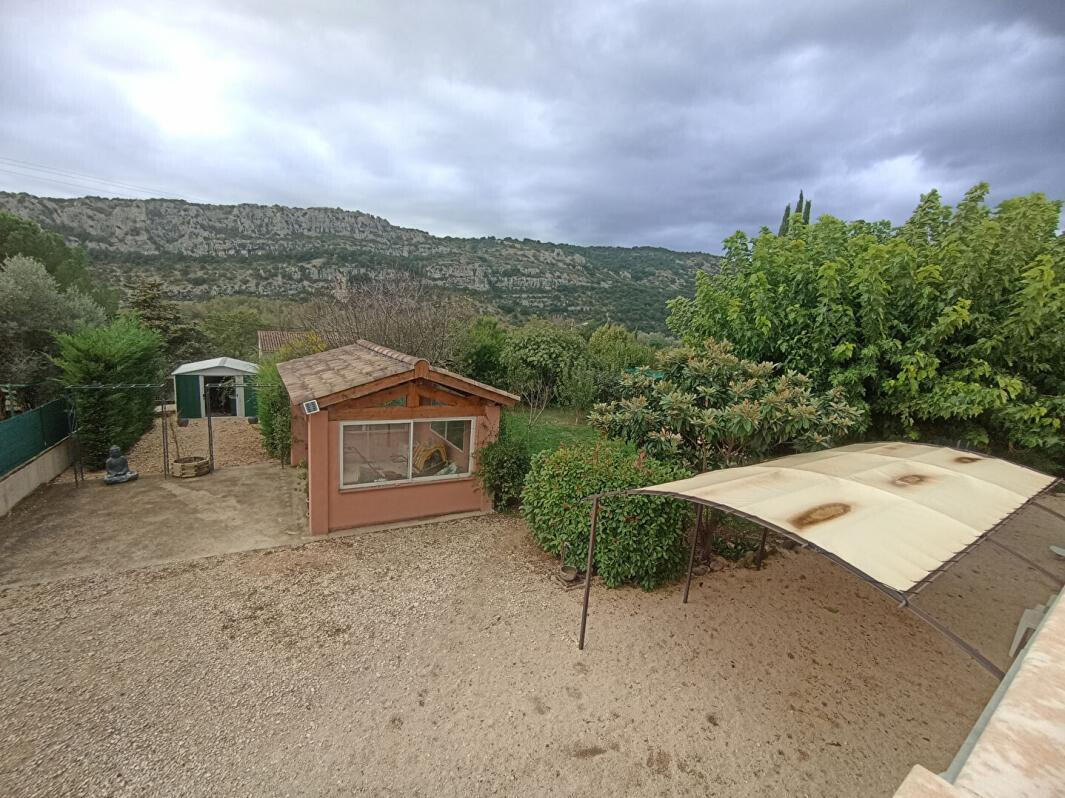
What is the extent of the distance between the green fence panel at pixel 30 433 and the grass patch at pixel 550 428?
9830 millimetres

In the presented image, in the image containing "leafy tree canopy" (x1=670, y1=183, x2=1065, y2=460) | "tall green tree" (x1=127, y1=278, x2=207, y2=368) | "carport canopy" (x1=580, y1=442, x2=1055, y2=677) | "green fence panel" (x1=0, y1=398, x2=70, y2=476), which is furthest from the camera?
"tall green tree" (x1=127, y1=278, x2=207, y2=368)

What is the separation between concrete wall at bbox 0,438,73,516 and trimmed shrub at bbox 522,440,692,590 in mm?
9058

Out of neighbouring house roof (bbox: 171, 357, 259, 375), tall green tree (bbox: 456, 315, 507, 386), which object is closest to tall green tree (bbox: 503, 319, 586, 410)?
tall green tree (bbox: 456, 315, 507, 386)

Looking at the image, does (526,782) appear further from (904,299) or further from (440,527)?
(904,299)

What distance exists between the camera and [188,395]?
18406 mm

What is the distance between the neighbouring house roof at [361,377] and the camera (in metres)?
7.50

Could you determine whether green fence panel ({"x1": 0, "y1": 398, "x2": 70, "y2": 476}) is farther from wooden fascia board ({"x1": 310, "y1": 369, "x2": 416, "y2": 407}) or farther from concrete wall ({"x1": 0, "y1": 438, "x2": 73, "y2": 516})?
wooden fascia board ({"x1": 310, "y1": 369, "x2": 416, "y2": 407})

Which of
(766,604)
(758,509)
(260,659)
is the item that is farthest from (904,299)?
(260,659)

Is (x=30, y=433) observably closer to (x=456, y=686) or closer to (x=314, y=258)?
(x=456, y=686)

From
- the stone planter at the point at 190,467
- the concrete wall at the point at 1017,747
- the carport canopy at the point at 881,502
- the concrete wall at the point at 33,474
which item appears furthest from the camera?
the stone planter at the point at 190,467

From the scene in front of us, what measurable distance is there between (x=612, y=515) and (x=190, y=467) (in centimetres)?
981

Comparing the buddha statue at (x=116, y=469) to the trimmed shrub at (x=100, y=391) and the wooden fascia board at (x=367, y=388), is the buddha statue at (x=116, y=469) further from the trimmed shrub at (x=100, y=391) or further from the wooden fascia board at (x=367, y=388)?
the wooden fascia board at (x=367, y=388)

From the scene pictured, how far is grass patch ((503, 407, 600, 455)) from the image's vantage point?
546 inches

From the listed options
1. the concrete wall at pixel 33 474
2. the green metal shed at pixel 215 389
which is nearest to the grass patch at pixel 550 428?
the concrete wall at pixel 33 474
